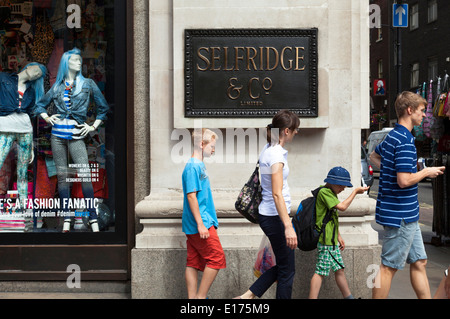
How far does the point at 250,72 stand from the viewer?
6.15 metres

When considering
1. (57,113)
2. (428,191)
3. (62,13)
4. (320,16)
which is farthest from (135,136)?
(428,191)

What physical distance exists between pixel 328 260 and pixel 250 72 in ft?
6.93

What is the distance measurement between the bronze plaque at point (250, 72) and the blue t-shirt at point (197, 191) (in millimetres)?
1169

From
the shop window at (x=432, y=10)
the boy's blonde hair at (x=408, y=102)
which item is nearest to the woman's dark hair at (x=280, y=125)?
the boy's blonde hair at (x=408, y=102)

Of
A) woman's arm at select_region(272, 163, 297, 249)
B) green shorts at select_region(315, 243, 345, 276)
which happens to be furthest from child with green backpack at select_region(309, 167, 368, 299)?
woman's arm at select_region(272, 163, 297, 249)

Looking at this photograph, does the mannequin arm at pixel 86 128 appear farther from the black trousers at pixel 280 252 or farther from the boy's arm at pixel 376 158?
the boy's arm at pixel 376 158

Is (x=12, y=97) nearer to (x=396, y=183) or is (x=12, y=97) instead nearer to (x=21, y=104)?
(x=21, y=104)

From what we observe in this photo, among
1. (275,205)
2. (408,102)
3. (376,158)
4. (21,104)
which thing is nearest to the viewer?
(275,205)

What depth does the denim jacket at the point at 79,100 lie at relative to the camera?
6.57 meters

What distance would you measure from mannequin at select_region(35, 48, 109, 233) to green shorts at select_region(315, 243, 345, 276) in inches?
104

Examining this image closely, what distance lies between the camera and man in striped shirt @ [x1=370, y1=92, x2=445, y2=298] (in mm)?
4949

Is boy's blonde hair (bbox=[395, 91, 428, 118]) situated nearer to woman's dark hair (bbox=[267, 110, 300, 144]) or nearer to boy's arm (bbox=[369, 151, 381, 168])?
boy's arm (bbox=[369, 151, 381, 168])

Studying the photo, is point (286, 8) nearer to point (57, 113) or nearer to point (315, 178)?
point (315, 178)

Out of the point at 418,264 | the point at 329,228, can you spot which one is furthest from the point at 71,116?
the point at 418,264
